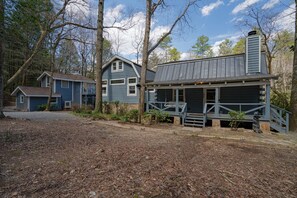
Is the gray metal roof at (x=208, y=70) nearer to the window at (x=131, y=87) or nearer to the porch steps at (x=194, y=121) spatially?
the porch steps at (x=194, y=121)

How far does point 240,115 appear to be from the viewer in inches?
324

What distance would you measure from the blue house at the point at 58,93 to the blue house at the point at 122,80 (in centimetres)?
771

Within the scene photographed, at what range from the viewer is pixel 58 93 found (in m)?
23.6

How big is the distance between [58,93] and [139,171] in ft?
80.5

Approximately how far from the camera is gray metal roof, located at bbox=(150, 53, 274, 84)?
999 centimetres

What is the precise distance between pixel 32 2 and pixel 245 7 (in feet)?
57.8

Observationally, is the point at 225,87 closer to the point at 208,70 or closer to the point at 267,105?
the point at 208,70

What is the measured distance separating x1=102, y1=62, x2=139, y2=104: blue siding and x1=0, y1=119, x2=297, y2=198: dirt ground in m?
11.2

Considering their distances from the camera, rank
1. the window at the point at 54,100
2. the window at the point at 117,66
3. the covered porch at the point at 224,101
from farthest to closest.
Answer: the window at the point at 54,100, the window at the point at 117,66, the covered porch at the point at 224,101

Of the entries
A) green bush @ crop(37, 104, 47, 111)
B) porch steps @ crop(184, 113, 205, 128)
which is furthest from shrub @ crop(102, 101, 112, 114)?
green bush @ crop(37, 104, 47, 111)

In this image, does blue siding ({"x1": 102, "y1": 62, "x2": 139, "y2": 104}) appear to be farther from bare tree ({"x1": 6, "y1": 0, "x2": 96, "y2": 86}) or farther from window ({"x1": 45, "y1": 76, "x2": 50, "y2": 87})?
window ({"x1": 45, "y1": 76, "x2": 50, "y2": 87})

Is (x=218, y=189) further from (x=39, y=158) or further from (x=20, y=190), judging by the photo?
(x=39, y=158)

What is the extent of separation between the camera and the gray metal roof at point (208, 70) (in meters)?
9.99

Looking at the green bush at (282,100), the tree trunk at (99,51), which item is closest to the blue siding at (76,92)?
the tree trunk at (99,51)
